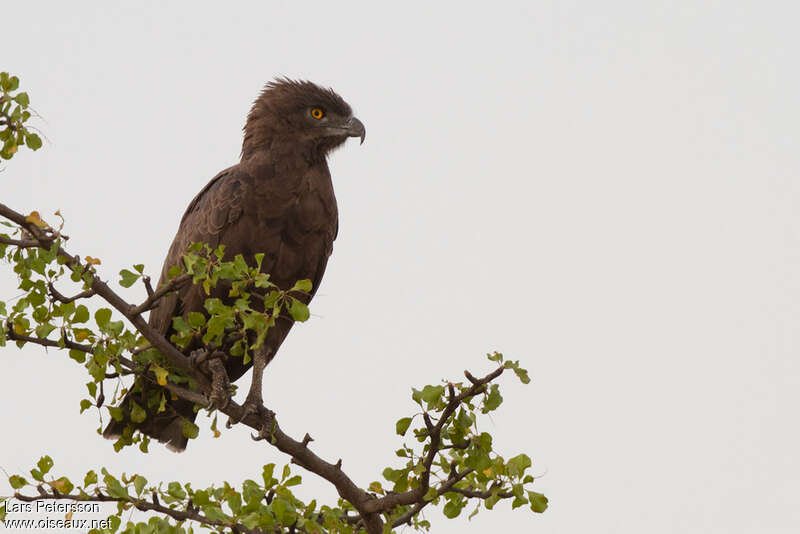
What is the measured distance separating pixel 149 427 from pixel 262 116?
8.34ft

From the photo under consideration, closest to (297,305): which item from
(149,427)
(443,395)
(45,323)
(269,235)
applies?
(443,395)

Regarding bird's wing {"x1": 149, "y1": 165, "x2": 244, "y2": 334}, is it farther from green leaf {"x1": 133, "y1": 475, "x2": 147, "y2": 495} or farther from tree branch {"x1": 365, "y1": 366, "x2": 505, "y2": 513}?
tree branch {"x1": 365, "y1": 366, "x2": 505, "y2": 513}

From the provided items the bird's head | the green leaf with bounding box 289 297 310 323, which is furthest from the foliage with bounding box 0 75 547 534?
the bird's head

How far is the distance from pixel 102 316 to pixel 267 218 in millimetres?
2351

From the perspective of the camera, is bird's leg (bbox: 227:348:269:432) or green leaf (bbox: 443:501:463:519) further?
bird's leg (bbox: 227:348:269:432)

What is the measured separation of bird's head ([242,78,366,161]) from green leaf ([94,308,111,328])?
9.67 ft

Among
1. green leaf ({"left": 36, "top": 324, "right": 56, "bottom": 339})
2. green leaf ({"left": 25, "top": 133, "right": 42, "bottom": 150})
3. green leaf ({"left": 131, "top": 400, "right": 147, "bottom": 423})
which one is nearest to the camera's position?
green leaf ({"left": 36, "top": 324, "right": 56, "bottom": 339})

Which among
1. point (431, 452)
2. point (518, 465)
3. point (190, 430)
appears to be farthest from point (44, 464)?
point (518, 465)

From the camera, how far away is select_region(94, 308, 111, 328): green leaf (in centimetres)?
438

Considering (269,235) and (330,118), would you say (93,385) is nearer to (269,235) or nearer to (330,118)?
(269,235)

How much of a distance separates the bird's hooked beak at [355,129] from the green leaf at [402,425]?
377cm

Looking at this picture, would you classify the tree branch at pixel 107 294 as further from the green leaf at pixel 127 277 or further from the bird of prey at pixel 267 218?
the bird of prey at pixel 267 218

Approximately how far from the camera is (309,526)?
4.75 m

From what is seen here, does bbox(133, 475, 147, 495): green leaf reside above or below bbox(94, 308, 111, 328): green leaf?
below
